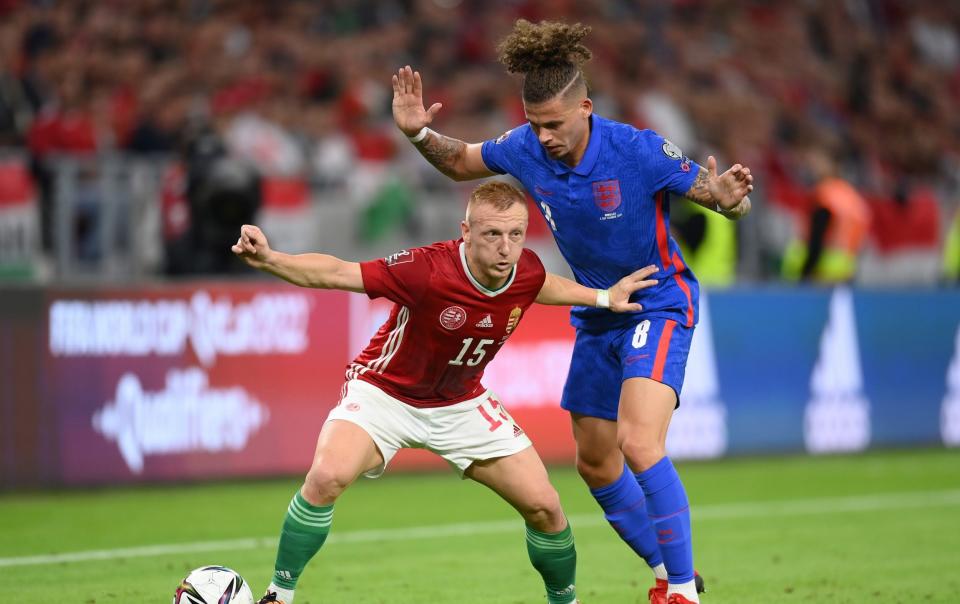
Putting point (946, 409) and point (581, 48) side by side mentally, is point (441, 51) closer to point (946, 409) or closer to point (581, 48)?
point (946, 409)

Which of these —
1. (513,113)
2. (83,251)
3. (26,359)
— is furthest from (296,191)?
(513,113)

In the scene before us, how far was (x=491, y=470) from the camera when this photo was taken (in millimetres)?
6449

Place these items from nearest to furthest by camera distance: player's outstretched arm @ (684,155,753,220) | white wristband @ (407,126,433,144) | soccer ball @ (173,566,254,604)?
1. soccer ball @ (173,566,254,604)
2. player's outstretched arm @ (684,155,753,220)
3. white wristband @ (407,126,433,144)

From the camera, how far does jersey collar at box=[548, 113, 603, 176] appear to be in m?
6.67

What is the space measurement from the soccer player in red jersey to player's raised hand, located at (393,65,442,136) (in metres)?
0.83

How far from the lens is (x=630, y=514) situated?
7.16 meters

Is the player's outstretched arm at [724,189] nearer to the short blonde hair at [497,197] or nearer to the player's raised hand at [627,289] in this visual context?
the player's raised hand at [627,289]

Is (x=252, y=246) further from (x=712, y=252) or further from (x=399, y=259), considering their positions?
(x=712, y=252)

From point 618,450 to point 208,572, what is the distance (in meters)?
2.12

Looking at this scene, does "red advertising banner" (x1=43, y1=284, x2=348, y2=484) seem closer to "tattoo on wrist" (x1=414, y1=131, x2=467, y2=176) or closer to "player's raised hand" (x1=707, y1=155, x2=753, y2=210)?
"tattoo on wrist" (x1=414, y1=131, x2=467, y2=176)

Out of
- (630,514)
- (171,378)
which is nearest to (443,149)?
(630,514)

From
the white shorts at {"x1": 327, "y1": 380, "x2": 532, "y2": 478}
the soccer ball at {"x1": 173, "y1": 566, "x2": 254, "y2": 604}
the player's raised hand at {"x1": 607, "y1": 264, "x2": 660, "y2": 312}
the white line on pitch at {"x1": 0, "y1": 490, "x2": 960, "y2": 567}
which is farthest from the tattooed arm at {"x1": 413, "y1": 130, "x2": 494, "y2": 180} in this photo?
the white line on pitch at {"x1": 0, "y1": 490, "x2": 960, "y2": 567}

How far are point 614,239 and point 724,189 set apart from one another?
1.93 ft

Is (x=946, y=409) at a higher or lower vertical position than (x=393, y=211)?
lower
